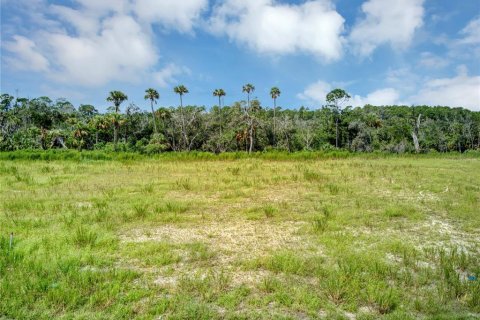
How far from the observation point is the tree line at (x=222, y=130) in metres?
54.1

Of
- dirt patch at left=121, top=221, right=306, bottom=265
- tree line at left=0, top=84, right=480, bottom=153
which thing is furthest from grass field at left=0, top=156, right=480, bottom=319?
tree line at left=0, top=84, right=480, bottom=153

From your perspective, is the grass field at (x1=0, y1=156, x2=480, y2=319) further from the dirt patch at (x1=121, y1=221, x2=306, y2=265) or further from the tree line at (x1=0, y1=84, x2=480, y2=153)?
the tree line at (x1=0, y1=84, x2=480, y2=153)

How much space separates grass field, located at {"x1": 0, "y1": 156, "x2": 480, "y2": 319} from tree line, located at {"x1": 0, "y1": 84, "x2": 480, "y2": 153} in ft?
135

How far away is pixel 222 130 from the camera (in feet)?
197

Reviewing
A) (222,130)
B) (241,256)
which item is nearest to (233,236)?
(241,256)

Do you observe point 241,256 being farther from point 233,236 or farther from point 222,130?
point 222,130

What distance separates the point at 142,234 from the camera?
26.1ft

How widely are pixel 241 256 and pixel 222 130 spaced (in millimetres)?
53950

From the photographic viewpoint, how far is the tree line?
54.1m

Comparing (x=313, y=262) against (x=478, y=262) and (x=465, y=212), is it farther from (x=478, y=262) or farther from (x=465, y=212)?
(x=465, y=212)

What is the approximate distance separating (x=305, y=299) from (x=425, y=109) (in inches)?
4289

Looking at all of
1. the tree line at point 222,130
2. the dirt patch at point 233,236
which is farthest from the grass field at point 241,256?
the tree line at point 222,130

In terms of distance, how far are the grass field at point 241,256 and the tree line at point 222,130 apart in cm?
4111

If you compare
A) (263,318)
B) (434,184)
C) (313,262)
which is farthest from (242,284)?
(434,184)
